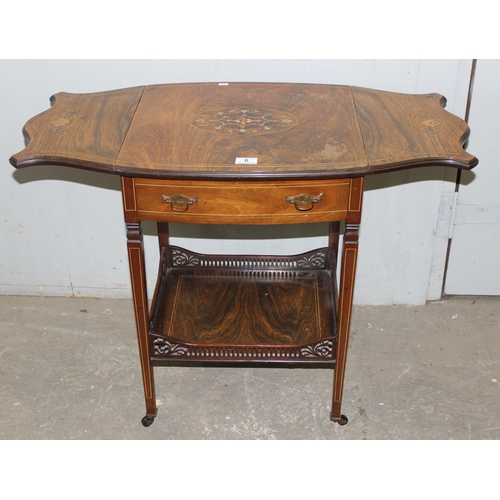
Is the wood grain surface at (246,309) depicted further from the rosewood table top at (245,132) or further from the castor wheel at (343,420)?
the rosewood table top at (245,132)

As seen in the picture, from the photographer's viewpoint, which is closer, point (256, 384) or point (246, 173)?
point (246, 173)

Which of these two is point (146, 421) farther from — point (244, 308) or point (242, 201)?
point (242, 201)

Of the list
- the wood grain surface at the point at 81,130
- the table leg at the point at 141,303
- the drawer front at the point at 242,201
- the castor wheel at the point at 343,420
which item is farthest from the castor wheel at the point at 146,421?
the wood grain surface at the point at 81,130

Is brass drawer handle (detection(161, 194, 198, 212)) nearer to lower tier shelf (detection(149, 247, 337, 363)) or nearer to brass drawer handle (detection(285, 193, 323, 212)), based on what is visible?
brass drawer handle (detection(285, 193, 323, 212))

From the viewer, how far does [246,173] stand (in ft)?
6.04

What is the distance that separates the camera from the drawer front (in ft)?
6.23

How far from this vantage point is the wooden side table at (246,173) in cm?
190

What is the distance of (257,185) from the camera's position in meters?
1.90

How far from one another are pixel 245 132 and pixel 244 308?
2.39ft

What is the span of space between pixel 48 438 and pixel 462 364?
5.26 ft

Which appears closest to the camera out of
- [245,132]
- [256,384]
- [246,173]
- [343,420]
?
[246,173]

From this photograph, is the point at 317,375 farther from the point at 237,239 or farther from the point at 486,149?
the point at 486,149

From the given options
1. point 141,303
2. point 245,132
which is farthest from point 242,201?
point 141,303

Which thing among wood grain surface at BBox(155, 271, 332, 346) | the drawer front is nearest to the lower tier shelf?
wood grain surface at BBox(155, 271, 332, 346)
